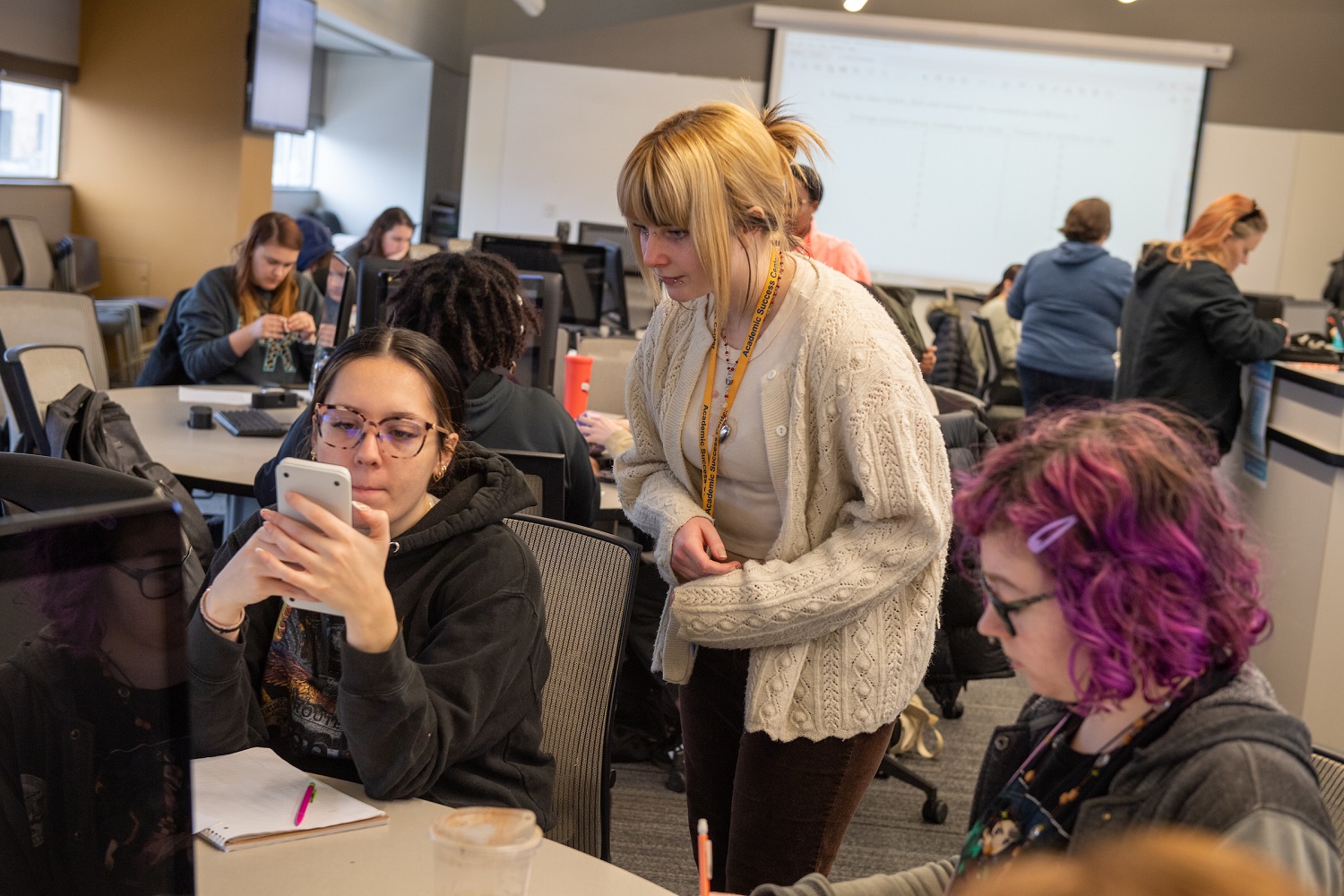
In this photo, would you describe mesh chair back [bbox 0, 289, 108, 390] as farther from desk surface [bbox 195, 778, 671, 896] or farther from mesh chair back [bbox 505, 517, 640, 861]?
desk surface [bbox 195, 778, 671, 896]

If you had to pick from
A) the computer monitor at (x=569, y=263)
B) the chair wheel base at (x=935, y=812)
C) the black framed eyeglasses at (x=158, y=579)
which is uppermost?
the computer monitor at (x=569, y=263)

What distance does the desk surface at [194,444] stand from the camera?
282 centimetres

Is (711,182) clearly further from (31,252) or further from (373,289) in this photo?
(31,252)

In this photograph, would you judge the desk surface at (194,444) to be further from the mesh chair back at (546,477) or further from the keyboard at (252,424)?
the mesh chair back at (546,477)

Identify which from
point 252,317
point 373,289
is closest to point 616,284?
point 252,317

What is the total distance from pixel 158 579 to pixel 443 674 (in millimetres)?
631

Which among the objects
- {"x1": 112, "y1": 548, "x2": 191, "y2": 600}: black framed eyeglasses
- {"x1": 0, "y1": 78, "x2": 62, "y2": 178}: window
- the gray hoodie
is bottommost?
the gray hoodie

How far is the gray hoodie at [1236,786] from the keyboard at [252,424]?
2706mm

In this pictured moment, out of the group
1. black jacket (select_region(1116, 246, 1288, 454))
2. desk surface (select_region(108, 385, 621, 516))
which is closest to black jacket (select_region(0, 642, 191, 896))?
desk surface (select_region(108, 385, 621, 516))

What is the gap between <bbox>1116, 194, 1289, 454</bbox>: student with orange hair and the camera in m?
→ 4.10

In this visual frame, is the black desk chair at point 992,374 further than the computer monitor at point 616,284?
Yes

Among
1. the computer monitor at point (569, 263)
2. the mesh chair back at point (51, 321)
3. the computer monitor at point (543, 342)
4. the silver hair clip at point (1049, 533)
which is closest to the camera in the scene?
the silver hair clip at point (1049, 533)

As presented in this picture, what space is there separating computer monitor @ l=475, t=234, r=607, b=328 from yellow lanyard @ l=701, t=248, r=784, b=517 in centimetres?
325

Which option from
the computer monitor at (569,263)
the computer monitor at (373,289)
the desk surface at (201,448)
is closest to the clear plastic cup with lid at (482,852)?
the desk surface at (201,448)
